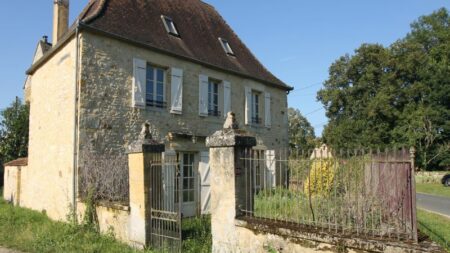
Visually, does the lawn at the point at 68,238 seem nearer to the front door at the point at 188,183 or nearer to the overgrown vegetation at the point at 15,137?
the front door at the point at 188,183

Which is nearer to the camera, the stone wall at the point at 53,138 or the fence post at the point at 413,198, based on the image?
the fence post at the point at 413,198

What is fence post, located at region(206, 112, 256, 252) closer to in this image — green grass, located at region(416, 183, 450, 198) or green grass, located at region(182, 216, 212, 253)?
green grass, located at region(182, 216, 212, 253)

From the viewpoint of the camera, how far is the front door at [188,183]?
35.1 ft

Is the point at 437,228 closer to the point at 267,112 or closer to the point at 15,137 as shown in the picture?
the point at 267,112

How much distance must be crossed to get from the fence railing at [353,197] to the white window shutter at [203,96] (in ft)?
23.1

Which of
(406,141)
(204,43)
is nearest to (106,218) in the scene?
(204,43)

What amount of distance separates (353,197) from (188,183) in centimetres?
745

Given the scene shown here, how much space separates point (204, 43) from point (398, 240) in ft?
36.2

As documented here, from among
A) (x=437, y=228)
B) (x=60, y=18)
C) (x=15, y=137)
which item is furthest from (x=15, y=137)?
(x=437, y=228)

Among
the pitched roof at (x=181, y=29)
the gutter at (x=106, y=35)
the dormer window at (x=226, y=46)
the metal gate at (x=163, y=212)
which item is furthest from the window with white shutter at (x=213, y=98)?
the metal gate at (x=163, y=212)

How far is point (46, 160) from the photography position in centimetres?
1039

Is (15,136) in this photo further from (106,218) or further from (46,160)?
(106,218)

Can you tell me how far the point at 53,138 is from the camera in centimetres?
1008

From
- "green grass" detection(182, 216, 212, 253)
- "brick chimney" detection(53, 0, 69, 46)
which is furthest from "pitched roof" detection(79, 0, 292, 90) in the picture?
"green grass" detection(182, 216, 212, 253)
